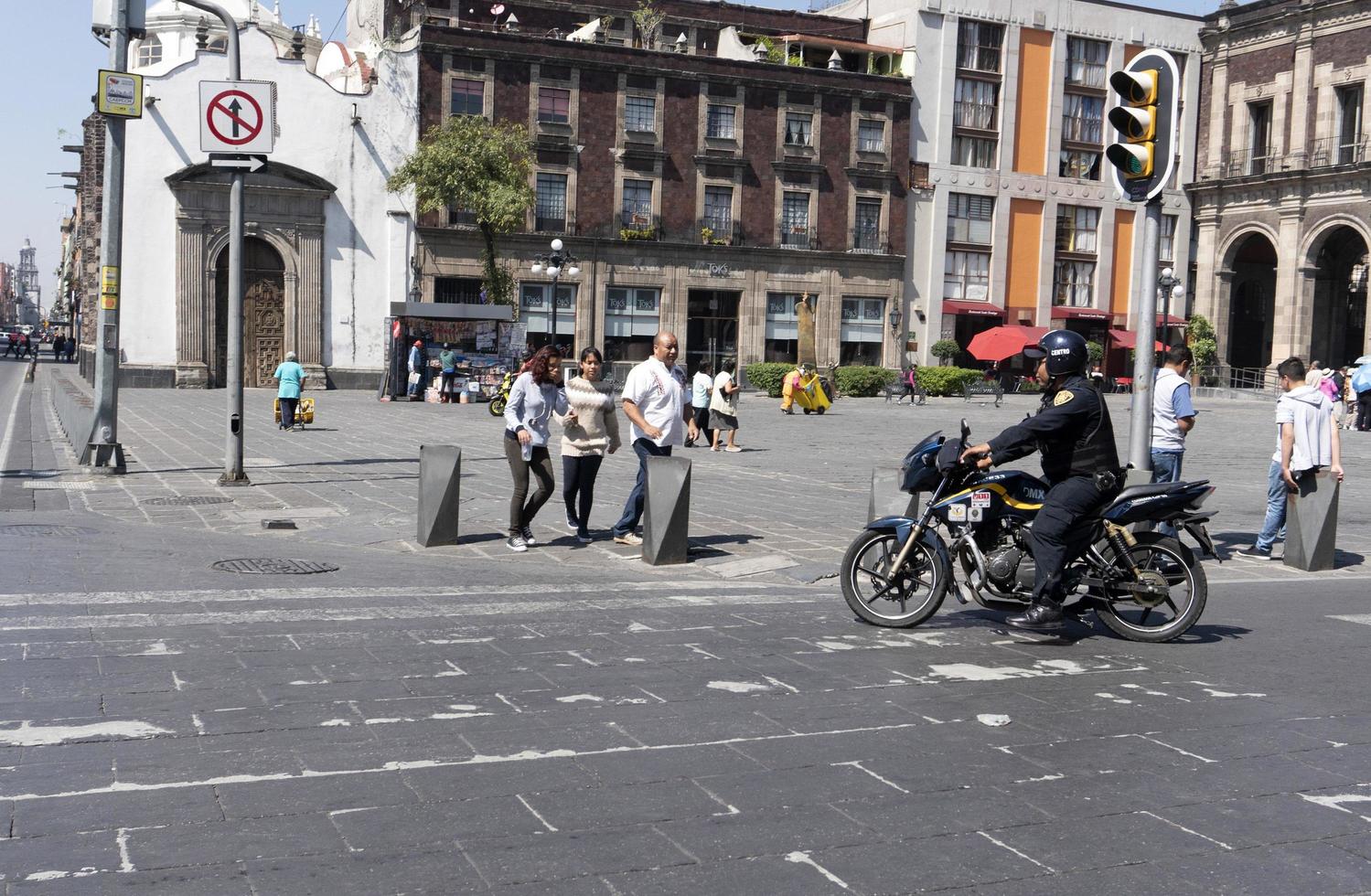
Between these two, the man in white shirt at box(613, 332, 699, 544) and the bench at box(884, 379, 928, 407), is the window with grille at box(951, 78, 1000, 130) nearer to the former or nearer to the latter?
the bench at box(884, 379, 928, 407)

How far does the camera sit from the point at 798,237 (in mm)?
51781

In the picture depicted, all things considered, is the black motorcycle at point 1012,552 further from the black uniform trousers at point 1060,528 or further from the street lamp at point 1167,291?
the street lamp at point 1167,291

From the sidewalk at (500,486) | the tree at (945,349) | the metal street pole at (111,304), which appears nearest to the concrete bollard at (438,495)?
the sidewalk at (500,486)

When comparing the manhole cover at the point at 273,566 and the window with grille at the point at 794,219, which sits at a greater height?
the window with grille at the point at 794,219

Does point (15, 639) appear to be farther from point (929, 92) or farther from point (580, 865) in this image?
point (929, 92)

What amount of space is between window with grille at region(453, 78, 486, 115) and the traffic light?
38.6 metres

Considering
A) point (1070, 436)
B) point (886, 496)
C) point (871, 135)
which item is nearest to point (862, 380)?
point (871, 135)

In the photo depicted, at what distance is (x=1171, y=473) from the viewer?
1192 centimetres

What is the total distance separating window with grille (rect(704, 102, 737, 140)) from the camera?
50.0 metres

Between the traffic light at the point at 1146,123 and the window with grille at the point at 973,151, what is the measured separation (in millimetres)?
45885

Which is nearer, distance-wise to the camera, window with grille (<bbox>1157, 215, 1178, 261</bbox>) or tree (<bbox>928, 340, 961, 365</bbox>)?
tree (<bbox>928, 340, 961, 365</bbox>)

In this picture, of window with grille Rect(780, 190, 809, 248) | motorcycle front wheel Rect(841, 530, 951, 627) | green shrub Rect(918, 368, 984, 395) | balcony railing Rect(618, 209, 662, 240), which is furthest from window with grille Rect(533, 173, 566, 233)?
motorcycle front wheel Rect(841, 530, 951, 627)

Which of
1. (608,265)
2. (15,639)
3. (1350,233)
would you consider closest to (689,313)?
(608,265)

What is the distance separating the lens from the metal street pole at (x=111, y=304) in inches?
624
